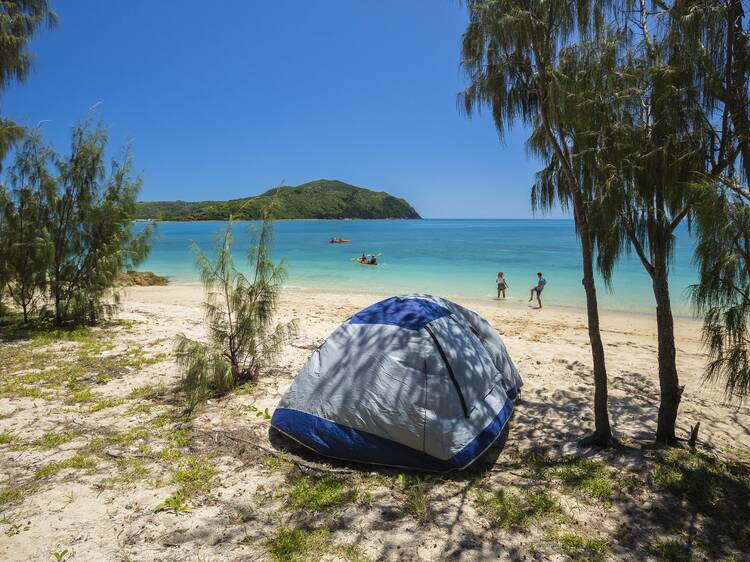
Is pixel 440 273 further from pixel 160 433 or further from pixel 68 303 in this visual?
pixel 160 433

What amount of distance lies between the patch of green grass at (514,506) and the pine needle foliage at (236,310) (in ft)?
14.2

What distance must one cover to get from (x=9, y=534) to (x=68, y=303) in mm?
9306

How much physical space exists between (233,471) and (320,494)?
3.81ft

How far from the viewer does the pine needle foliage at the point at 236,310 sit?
6.75m

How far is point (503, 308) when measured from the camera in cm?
1869

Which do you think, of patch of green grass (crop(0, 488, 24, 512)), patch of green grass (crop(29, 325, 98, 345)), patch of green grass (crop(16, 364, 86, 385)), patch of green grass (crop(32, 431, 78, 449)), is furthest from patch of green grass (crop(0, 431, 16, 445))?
patch of green grass (crop(29, 325, 98, 345))

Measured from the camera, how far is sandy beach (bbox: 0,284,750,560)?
3.41 meters

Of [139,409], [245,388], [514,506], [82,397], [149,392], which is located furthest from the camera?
[245,388]

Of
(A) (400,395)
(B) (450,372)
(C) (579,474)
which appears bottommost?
(C) (579,474)

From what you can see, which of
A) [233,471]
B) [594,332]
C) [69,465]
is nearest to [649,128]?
[594,332]

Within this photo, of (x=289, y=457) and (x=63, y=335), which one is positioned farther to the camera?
(x=63, y=335)

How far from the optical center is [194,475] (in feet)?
14.5

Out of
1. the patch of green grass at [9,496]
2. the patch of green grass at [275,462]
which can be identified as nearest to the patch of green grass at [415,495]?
the patch of green grass at [275,462]

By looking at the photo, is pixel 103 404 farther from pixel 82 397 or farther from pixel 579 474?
pixel 579 474
